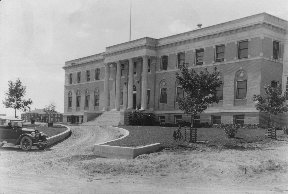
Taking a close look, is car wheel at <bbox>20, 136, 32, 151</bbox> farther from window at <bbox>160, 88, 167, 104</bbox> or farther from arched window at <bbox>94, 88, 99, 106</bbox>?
arched window at <bbox>94, 88, 99, 106</bbox>

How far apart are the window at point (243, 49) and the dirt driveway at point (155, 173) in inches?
642

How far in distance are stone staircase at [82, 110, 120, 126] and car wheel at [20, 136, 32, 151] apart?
21.0 metres

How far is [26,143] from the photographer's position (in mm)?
21359

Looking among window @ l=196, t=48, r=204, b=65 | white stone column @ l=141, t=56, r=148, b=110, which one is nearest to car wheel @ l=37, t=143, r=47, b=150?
window @ l=196, t=48, r=204, b=65

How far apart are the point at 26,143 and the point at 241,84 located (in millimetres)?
22365

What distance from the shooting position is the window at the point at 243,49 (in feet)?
116

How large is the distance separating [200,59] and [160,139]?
18534mm

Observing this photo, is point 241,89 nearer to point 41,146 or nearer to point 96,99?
point 41,146

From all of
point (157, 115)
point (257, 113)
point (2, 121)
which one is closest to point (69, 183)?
point (2, 121)

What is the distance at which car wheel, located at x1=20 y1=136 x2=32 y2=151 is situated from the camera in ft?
69.5

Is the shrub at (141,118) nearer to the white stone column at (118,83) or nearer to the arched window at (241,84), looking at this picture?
the white stone column at (118,83)

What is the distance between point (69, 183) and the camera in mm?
12180

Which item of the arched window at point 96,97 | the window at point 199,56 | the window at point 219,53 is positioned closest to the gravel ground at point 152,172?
the window at point 219,53

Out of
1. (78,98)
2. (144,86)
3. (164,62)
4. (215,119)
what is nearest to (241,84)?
(215,119)
